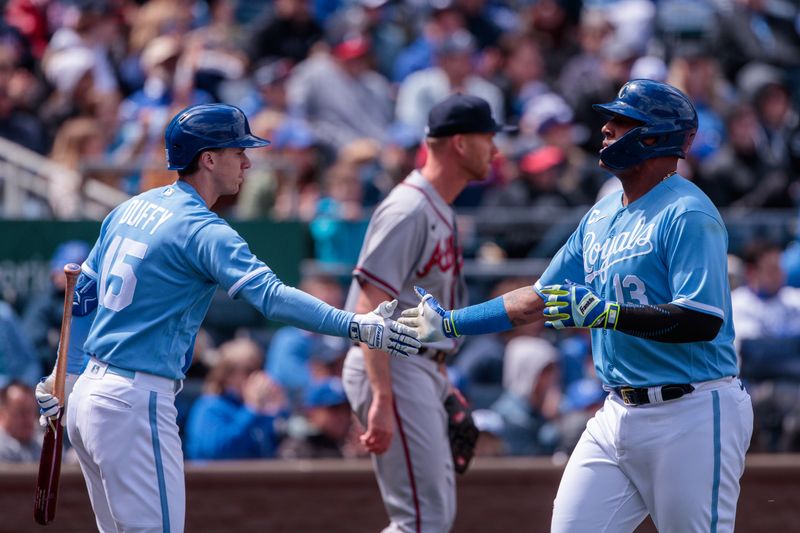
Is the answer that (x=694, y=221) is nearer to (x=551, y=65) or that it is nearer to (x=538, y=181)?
(x=538, y=181)

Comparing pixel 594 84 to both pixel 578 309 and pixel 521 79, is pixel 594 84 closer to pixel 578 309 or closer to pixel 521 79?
pixel 521 79

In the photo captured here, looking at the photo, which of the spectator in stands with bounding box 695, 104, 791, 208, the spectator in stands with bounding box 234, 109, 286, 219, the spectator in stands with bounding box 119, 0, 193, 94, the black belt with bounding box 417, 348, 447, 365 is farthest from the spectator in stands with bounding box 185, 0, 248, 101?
the black belt with bounding box 417, 348, 447, 365

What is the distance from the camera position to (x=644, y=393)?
15.1 feet

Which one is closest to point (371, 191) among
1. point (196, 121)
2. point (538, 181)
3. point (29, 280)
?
point (538, 181)

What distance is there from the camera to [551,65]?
1292 cm

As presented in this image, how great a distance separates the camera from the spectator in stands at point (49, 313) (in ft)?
27.1

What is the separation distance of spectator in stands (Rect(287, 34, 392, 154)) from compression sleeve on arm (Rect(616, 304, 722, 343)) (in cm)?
698

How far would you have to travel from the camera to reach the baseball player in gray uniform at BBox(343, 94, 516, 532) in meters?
5.88

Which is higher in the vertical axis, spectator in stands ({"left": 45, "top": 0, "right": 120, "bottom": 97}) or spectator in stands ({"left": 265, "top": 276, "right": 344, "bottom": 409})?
spectator in stands ({"left": 45, "top": 0, "right": 120, "bottom": 97})

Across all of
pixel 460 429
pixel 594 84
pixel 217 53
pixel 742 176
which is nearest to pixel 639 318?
pixel 460 429

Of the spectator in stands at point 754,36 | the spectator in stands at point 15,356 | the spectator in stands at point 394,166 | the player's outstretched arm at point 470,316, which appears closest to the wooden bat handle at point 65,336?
the player's outstretched arm at point 470,316

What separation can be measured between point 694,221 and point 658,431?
716 millimetres

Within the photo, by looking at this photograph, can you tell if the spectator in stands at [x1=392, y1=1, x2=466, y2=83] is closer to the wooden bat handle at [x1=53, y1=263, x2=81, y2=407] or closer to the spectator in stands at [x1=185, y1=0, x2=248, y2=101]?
the spectator in stands at [x1=185, y1=0, x2=248, y2=101]

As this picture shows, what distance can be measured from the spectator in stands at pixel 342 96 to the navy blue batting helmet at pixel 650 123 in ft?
21.6
